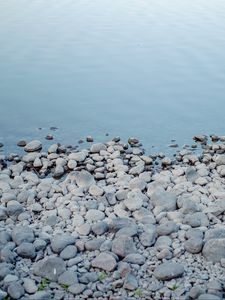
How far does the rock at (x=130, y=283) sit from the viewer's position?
15.0 ft

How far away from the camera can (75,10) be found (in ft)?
59.0

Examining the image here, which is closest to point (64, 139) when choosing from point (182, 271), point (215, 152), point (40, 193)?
point (40, 193)

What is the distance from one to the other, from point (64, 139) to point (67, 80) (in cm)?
292

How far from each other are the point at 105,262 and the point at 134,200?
141cm

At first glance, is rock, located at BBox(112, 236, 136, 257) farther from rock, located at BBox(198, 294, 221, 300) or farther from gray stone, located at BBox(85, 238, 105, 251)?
rock, located at BBox(198, 294, 221, 300)

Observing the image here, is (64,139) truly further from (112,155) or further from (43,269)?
(43,269)

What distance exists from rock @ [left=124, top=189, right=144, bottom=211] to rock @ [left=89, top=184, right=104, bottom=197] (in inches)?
15.4

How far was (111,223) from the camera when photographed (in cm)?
559

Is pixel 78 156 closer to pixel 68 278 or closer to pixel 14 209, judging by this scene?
pixel 14 209

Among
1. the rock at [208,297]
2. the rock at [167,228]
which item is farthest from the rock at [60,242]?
the rock at [208,297]

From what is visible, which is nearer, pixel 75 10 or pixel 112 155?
pixel 112 155

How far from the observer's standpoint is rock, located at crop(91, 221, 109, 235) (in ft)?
18.1

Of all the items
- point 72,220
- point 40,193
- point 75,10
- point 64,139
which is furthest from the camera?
point 75,10

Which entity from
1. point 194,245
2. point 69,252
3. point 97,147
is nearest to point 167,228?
point 194,245
